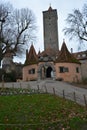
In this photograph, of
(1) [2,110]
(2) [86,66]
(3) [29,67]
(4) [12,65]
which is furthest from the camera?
(4) [12,65]

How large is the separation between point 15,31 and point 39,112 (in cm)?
3863

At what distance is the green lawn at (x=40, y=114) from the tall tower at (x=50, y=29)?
160 feet

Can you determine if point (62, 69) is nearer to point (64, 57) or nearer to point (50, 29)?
point (64, 57)

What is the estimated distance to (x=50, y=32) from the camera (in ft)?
254

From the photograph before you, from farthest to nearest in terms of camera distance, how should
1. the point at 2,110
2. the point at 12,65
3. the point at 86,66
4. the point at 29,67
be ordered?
the point at 12,65
the point at 86,66
the point at 29,67
the point at 2,110

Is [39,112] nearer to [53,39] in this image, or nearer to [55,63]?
[55,63]

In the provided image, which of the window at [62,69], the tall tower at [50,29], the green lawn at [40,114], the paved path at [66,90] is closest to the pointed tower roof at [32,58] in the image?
the window at [62,69]

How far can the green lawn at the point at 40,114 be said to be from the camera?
18891 mm

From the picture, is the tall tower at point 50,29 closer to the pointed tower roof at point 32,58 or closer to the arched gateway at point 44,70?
the pointed tower roof at point 32,58

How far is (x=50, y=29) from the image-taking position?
77562 mm

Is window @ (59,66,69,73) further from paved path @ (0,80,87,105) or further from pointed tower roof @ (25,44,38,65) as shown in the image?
paved path @ (0,80,87,105)

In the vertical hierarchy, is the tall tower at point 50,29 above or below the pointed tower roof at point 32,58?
above

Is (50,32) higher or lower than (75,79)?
higher

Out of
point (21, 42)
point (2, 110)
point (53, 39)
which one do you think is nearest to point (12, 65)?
point (53, 39)
